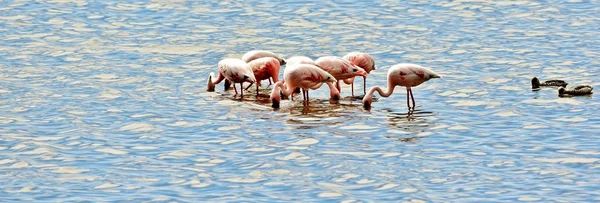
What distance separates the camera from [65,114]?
2098 centimetres

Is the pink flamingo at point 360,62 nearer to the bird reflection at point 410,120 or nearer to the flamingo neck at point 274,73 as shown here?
the flamingo neck at point 274,73

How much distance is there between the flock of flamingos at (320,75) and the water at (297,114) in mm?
246

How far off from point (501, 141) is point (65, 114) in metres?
6.50

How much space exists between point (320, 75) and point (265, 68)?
1.54 metres

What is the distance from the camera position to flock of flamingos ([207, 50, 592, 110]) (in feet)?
69.3

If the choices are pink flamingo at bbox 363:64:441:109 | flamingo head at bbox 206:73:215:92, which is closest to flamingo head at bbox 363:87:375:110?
pink flamingo at bbox 363:64:441:109

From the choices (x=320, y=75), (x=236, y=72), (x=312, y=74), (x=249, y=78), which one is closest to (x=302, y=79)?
(x=312, y=74)

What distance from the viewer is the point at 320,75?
70.1ft

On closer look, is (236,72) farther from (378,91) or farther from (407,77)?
(407,77)

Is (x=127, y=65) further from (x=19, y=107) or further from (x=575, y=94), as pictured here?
(x=575, y=94)

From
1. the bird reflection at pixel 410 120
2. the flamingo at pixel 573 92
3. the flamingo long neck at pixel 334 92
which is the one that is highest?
the flamingo long neck at pixel 334 92

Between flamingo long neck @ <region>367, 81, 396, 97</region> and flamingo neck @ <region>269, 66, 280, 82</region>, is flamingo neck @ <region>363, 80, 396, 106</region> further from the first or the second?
flamingo neck @ <region>269, 66, 280, 82</region>

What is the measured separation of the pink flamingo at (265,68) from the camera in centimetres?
2266

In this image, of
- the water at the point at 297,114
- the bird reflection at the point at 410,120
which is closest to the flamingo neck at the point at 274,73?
the water at the point at 297,114
